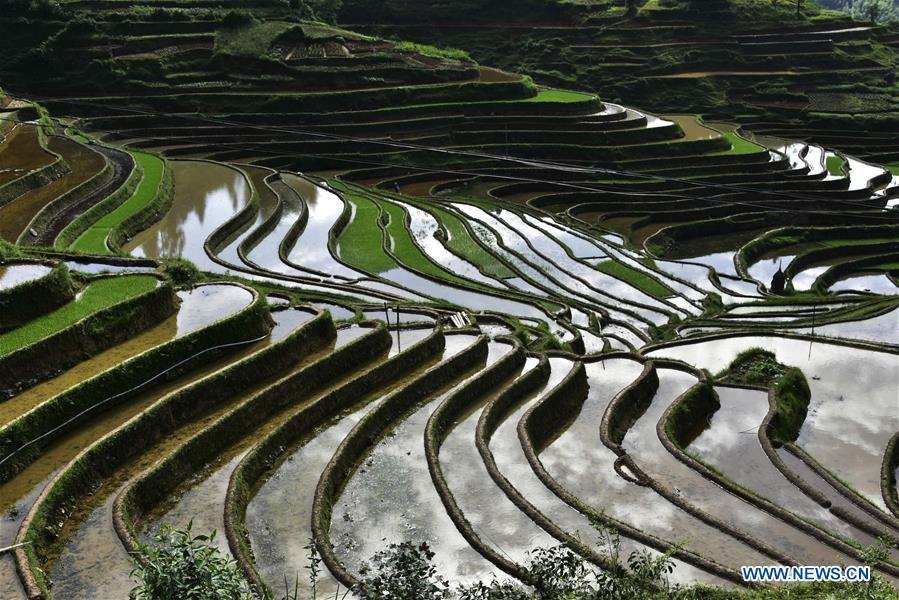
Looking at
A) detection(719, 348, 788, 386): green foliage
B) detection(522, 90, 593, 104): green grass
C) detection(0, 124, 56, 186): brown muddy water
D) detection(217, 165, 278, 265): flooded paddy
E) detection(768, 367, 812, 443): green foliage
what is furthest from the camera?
detection(522, 90, 593, 104): green grass

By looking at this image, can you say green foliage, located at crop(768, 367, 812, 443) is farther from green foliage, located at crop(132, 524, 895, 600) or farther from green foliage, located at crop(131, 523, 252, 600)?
green foliage, located at crop(131, 523, 252, 600)

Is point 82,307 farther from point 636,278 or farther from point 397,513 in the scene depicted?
point 636,278

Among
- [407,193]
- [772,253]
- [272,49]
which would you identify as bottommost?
[772,253]

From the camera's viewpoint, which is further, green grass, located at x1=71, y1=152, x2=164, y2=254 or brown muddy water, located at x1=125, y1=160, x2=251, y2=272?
brown muddy water, located at x1=125, y1=160, x2=251, y2=272

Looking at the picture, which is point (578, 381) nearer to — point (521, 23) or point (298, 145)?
point (298, 145)

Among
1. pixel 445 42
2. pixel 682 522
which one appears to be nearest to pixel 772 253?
pixel 682 522

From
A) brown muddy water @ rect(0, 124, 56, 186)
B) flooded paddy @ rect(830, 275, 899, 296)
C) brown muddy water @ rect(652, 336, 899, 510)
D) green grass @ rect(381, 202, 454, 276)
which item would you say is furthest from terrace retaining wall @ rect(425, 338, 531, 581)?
brown muddy water @ rect(0, 124, 56, 186)
